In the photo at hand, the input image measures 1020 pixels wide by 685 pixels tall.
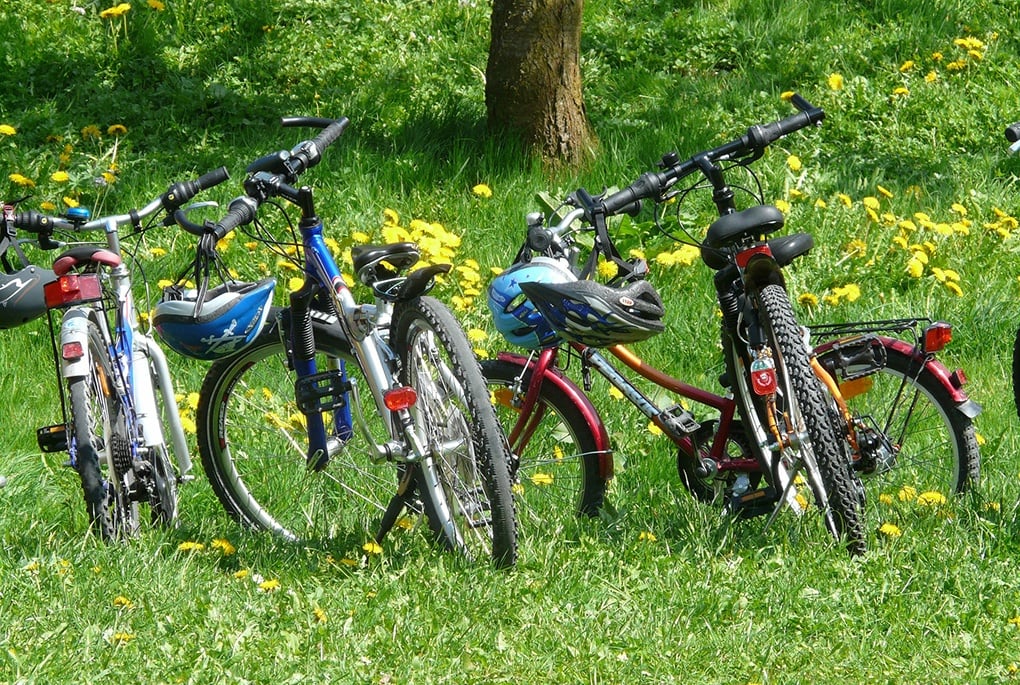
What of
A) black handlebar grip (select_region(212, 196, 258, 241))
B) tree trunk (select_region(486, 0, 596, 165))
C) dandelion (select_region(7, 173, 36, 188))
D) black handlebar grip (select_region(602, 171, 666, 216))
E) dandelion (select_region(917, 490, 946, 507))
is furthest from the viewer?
tree trunk (select_region(486, 0, 596, 165))

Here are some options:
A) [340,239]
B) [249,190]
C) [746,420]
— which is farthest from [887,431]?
[340,239]

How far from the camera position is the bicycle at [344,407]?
4.31m

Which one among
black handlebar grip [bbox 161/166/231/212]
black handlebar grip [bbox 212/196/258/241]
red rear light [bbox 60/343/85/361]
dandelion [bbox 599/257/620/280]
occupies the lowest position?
dandelion [bbox 599/257/620/280]

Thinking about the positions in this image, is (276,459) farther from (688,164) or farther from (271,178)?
Answer: (688,164)

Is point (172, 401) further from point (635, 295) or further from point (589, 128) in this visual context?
point (589, 128)

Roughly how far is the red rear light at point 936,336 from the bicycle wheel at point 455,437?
5.06 feet

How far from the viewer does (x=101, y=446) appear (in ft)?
14.9

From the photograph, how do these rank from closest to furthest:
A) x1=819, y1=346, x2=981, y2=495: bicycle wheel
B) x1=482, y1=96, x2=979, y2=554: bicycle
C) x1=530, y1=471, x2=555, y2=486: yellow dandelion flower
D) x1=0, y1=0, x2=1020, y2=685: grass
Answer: x1=0, y1=0, x2=1020, y2=685: grass → x1=482, y1=96, x2=979, y2=554: bicycle → x1=819, y1=346, x2=981, y2=495: bicycle wheel → x1=530, y1=471, x2=555, y2=486: yellow dandelion flower

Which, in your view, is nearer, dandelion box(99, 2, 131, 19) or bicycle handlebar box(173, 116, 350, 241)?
bicycle handlebar box(173, 116, 350, 241)

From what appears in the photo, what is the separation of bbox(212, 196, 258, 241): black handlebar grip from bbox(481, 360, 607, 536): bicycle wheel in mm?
1210

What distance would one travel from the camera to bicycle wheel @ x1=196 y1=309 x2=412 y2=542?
16.4 ft

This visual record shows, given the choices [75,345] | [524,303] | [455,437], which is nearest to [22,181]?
[75,345]

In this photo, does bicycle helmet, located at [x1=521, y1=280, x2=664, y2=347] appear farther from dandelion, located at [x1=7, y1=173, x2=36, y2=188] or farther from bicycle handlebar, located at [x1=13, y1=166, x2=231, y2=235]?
dandelion, located at [x1=7, y1=173, x2=36, y2=188]

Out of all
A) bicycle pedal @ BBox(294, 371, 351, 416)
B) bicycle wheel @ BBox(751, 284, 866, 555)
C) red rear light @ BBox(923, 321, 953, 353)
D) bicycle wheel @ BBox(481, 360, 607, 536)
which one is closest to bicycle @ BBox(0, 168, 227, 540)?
bicycle pedal @ BBox(294, 371, 351, 416)
